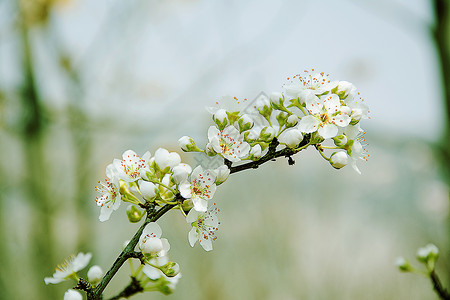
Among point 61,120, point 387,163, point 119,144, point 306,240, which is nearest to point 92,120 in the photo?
point 61,120

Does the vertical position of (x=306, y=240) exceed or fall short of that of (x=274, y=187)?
it falls short

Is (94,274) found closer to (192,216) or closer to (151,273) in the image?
(151,273)

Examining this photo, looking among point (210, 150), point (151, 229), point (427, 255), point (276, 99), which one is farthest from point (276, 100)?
point (427, 255)

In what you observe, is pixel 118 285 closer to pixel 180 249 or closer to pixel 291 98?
pixel 180 249

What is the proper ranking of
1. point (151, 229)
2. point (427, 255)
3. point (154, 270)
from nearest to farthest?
point (151, 229)
point (154, 270)
point (427, 255)

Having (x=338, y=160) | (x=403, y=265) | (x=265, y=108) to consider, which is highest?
(x=265, y=108)

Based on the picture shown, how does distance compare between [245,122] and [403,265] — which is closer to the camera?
[245,122]
